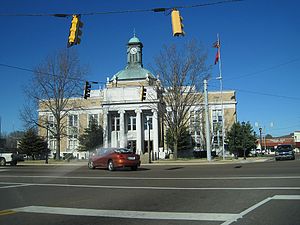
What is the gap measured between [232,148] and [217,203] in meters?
52.3

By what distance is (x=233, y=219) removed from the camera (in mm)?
7801

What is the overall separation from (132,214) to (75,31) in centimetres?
935

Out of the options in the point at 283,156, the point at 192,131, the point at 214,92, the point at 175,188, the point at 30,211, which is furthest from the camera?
the point at 214,92

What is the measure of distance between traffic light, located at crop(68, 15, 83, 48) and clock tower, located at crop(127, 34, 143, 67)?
58588mm

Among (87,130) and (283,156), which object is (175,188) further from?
(87,130)

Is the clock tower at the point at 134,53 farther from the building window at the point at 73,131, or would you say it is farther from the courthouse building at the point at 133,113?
the building window at the point at 73,131

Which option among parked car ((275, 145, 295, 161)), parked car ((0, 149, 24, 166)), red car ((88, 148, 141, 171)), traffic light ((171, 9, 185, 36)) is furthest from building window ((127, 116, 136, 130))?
traffic light ((171, 9, 185, 36))

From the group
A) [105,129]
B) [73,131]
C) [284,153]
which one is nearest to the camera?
[284,153]

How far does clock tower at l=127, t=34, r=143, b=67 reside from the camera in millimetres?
74438

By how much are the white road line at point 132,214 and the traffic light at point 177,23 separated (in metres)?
8.03

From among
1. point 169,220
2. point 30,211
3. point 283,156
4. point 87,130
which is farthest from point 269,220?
point 87,130

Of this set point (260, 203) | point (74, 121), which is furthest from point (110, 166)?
point (74, 121)

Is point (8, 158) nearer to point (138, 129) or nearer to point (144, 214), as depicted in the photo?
point (138, 129)

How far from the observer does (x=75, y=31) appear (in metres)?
15.6
